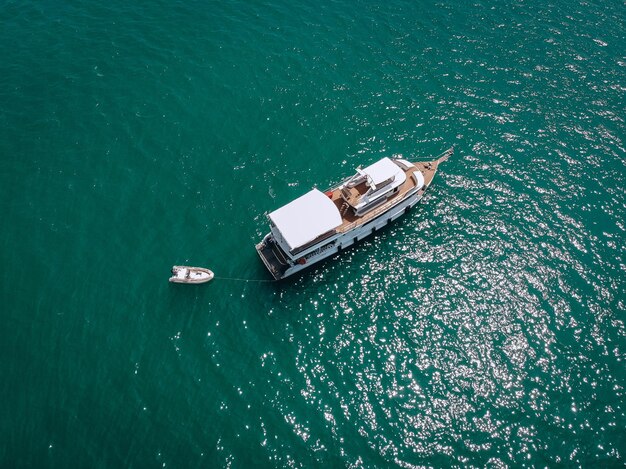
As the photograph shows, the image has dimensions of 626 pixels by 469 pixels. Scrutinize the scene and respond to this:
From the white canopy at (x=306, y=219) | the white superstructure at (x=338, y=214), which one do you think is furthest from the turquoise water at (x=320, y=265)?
the white canopy at (x=306, y=219)

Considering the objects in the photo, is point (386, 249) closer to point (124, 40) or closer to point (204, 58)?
point (204, 58)

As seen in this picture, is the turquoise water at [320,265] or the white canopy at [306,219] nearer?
the turquoise water at [320,265]

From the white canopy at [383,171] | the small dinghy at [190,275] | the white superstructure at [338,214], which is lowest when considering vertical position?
the small dinghy at [190,275]

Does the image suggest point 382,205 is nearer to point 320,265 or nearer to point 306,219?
point 306,219

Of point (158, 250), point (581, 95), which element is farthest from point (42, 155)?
point (581, 95)

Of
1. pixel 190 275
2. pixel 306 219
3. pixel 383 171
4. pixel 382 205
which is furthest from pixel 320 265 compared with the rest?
pixel 190 275

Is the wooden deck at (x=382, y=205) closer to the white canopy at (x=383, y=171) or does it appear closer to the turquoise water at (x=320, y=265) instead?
the white canopy at (x=383, y=171)

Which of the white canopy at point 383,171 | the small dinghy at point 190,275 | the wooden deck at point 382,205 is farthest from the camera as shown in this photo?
the white canopy at point 383,171
